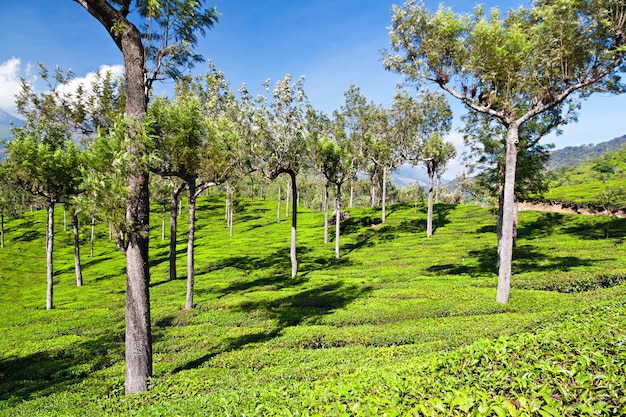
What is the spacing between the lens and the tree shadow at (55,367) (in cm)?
1417

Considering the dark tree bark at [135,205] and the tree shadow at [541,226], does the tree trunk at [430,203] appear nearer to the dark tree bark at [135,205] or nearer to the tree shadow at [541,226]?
the tree shadow at [541,226]

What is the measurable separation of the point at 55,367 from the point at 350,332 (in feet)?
50.0

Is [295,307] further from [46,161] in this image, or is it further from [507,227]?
[46,161]

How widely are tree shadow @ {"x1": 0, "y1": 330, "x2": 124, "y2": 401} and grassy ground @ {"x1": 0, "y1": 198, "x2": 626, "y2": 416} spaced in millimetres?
100

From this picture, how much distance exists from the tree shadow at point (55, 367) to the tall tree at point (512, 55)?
72.5 feet

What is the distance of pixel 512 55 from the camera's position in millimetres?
19312

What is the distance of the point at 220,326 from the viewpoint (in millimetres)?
21078

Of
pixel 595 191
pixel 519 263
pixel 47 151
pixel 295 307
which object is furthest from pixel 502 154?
pixel 595 191

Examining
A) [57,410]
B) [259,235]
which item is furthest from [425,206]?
[57,410]

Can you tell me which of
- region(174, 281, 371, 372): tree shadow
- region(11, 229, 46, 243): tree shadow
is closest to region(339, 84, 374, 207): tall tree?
region(174, 281, 371, 372): tree shadow

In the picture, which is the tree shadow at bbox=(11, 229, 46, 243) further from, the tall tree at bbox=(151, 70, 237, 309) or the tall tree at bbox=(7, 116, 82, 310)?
the tall tree at bbox=(151, 70, 237, 309)

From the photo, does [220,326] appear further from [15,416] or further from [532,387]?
[532,387]

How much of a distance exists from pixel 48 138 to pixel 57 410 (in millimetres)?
25563

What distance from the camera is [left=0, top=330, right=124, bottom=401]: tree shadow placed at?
A: 46.5 ft
